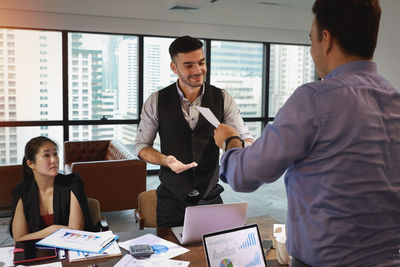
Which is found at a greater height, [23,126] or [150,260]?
[23,126]

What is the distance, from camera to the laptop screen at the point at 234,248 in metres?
1.61

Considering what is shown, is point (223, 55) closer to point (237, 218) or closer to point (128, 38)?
point (128, 38)

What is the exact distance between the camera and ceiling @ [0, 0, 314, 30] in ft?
21.3

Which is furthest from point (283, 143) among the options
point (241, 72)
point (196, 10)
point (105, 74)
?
point (241, 72)

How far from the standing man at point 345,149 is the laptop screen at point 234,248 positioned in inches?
20.5

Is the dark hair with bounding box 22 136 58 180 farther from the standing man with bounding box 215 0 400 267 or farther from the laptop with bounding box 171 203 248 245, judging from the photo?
the standing man with bounding box 215 0 400 267

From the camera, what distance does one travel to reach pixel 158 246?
2.01 m

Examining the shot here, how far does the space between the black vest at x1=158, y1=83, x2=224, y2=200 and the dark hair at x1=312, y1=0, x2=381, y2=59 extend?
1419mm

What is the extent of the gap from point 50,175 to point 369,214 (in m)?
2.27

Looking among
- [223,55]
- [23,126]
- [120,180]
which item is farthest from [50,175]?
[223,55]

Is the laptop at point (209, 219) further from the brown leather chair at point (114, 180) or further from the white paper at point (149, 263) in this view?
the brown leather chair at point (114, 180)

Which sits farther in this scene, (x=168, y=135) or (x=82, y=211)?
(x=82, y=211)

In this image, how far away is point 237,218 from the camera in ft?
6.63

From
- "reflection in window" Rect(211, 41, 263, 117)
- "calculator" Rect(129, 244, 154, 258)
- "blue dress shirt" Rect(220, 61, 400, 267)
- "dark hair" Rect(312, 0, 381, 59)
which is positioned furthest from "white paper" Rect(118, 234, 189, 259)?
"reflection in window" Rect(211, 41, 263, 117)
